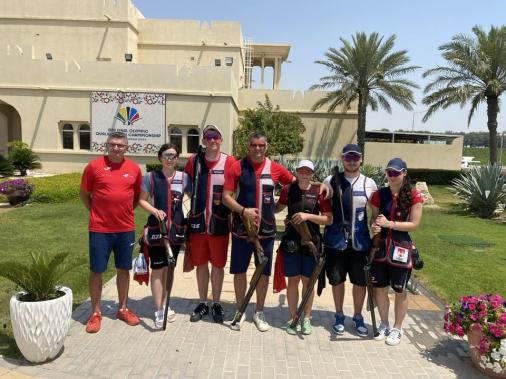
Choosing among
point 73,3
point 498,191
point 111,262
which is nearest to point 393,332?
point 111,262

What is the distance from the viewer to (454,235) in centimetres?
1047

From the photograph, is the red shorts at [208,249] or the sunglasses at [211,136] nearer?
the sunglasses at [211,136]

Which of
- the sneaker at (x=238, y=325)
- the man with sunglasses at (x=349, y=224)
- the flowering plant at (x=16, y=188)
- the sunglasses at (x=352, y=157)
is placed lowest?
the sneaker at (x=238, y=325)

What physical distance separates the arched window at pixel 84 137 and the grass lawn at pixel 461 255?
54.3 feet

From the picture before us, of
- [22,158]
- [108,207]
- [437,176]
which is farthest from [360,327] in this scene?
[437,176]

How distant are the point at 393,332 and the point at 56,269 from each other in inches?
128

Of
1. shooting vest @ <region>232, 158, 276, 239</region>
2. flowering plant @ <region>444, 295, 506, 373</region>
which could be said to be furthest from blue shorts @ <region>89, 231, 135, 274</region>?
flowering plant @ <region>444, 295, 506, 373</region>

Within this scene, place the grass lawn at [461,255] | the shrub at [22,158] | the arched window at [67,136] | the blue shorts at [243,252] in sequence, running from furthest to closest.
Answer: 1. the arched window at [67,136]
2. the shrub at [22,158]
3. the grass lawn at [461,255]
4. the blue shorts at [243,252]

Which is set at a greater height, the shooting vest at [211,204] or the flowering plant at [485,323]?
the shooting vest at [211,204]

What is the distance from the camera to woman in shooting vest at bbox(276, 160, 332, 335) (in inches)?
164

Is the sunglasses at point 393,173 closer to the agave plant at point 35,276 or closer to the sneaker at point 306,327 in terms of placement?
the sneaker at point 306,327

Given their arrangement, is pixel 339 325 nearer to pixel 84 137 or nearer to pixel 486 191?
pixel 486 191

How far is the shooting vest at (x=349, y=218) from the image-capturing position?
163 inches

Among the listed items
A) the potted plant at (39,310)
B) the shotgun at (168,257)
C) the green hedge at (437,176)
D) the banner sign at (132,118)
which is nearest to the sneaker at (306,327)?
the shotgun at (168,257)
